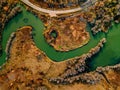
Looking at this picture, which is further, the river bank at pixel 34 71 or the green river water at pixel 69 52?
the green river water at pixel 69 52

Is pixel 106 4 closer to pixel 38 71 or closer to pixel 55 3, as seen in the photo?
pixel 55 3

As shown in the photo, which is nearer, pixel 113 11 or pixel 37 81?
pixel 37 81

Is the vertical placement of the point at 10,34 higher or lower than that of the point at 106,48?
higher

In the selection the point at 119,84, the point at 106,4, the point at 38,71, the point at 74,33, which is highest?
the point at 106,4

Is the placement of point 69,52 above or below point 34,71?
above

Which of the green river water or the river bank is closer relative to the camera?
the river bank

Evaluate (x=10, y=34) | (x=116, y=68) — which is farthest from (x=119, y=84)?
(x=10, y=34)

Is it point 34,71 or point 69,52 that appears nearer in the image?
point 34,71

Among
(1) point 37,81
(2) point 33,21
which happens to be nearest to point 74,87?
(1) point 37,81
